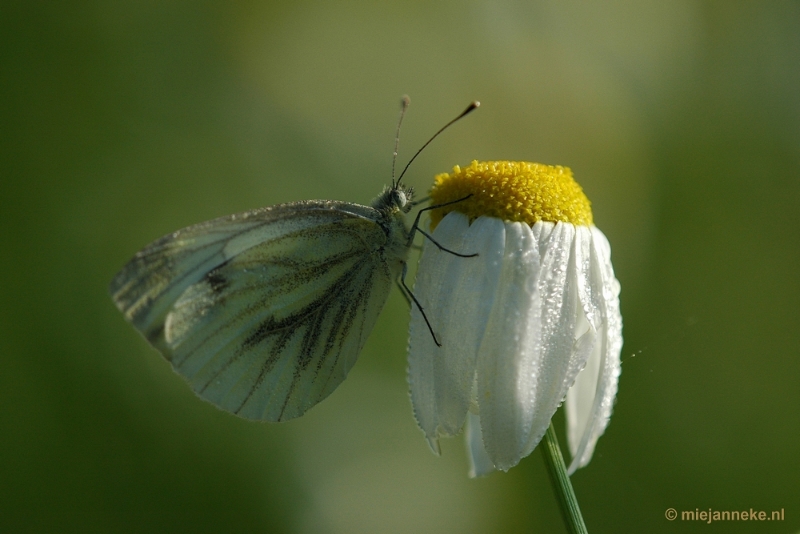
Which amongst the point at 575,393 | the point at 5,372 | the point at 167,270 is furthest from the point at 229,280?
the point at 5,372

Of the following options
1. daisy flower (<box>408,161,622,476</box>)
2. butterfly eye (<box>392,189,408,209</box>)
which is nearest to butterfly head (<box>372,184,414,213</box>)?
butterfly eye (<box>392,189,408,209</box>)

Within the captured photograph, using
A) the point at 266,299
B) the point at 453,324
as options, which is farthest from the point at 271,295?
the point at 453,324

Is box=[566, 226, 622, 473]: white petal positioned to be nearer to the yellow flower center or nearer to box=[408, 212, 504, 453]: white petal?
the yellow flower center

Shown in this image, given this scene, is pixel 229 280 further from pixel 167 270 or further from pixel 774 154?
pixel 774 154

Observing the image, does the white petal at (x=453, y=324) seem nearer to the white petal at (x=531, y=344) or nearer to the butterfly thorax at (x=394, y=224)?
the white petal at (x=531, y=344)

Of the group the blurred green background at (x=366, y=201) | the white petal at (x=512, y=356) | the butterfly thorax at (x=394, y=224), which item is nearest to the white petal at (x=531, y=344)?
the white petal at (x=512, y=356)

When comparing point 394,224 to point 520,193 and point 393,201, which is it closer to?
point 393,201

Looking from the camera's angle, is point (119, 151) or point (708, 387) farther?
point (119, 151)
